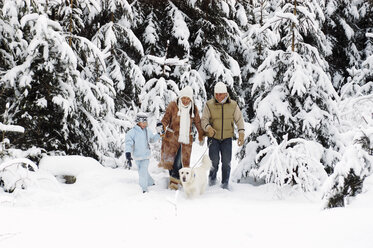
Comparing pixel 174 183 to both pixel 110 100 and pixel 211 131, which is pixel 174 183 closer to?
pixel 211 131

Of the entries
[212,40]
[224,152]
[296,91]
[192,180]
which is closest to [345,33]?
[212,40]

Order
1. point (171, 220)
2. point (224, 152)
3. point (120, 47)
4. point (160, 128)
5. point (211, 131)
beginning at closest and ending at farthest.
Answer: point (171, 220) → point (160, 128) → point (211, 131) → point (224, 152) → point (120, 47)

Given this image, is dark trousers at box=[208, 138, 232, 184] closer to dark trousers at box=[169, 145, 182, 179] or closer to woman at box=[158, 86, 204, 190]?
woman at box=[158, 86, 204, 190]

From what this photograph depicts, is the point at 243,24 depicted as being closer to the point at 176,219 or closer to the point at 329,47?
the point at 329,47

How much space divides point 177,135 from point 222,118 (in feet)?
3.09

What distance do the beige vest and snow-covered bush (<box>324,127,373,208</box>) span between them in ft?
9.86

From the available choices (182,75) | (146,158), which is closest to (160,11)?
(182,75)

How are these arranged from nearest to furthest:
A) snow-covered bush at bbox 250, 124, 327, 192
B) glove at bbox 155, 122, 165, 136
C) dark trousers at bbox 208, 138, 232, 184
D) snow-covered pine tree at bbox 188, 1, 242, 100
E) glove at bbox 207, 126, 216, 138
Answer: snow-covered bush at bbox 250, 124, 327, 192
glove at bbox 155, 122, 165, 136
glove at bbox 207, 126, 216, 138
dark trousers at bbox 208, 138, 232, 184
snow-covered pine tree at bbox 188, 1, 242, 100

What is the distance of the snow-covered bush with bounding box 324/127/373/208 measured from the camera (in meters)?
3.30

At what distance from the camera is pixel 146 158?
242 inches

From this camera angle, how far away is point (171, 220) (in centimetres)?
420

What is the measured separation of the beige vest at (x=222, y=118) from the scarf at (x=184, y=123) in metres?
0.46

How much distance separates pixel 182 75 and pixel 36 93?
15.3 ft

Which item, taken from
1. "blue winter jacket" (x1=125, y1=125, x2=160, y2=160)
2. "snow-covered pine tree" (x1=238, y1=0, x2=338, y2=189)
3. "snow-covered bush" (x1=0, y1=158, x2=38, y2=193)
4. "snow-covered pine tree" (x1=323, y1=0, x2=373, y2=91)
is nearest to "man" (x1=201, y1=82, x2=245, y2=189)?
"snow-covered pine tree" (x1=238, y1=0, x2=338, y2=189)
